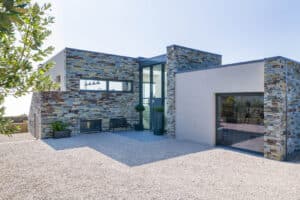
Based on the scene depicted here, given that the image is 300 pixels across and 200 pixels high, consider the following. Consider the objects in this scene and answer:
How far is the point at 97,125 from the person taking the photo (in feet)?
37.8

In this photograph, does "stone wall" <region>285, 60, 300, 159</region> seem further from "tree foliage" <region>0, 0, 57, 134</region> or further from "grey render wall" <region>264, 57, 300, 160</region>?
"tree foliage" <region>0, 0, 57, 134</region>

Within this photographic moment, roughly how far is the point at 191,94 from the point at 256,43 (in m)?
4.28

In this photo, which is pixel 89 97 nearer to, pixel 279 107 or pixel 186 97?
pixel 186 97

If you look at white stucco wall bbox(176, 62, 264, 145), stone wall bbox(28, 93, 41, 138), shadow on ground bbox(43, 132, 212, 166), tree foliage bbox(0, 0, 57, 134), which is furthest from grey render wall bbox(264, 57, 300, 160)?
stone wall bbox(28, 93, 41, 138)

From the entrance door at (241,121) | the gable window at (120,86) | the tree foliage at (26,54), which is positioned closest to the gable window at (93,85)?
the gable window at (120,86)

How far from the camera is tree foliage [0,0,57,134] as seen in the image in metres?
2.06

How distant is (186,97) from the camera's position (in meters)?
9.17

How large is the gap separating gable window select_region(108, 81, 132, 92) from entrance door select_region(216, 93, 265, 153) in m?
6.31

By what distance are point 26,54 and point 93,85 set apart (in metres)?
9.39

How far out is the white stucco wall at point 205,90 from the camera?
692 centimetres

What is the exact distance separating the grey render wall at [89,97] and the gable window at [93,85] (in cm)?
25

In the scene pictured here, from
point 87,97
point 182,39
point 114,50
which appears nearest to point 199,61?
point 182,39

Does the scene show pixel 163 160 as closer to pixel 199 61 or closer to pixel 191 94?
pixel 191 94

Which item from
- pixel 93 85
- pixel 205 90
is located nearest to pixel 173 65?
pixel 205 90
